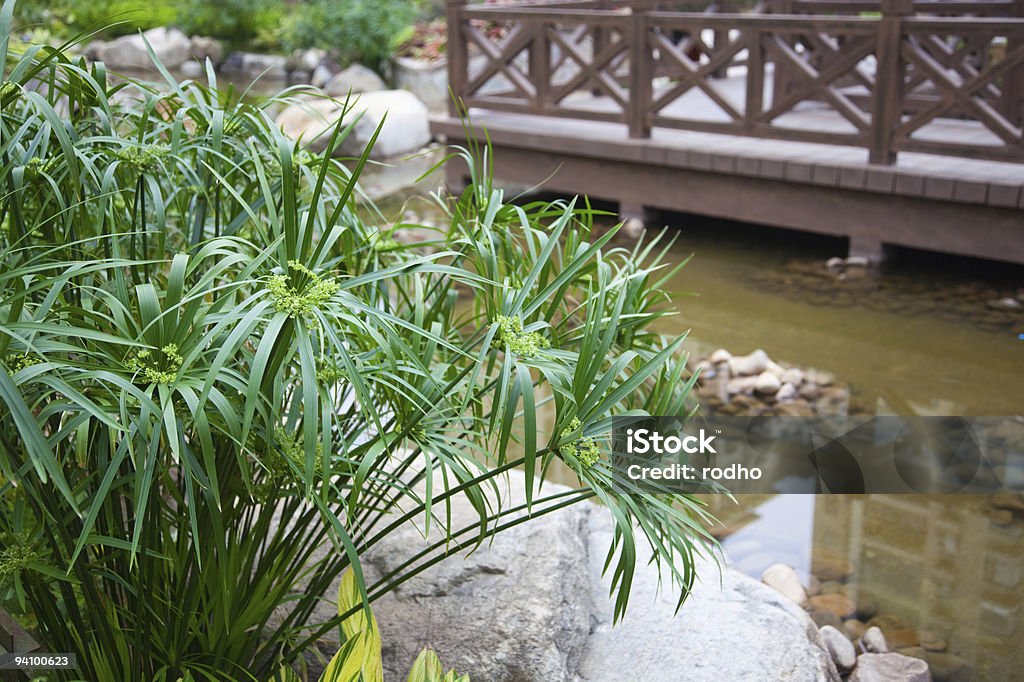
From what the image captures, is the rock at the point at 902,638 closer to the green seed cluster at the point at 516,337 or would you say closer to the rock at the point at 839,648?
the rock at the point at 839,648

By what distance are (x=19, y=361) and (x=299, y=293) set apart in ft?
1.47

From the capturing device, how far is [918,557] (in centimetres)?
333

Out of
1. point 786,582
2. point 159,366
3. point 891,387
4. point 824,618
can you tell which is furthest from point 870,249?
point 159,366

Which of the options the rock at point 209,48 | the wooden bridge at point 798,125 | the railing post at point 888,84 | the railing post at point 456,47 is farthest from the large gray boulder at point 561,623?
the rock at point 209,48

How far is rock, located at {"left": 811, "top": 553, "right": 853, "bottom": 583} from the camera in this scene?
3.23 meters

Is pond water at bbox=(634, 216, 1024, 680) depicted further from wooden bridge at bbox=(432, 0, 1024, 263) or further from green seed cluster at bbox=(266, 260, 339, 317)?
green seed cluster at bbox=(266, 260, 339, 317)

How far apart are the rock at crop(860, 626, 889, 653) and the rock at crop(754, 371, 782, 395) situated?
1.61 metres

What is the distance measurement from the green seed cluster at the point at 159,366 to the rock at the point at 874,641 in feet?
7.09

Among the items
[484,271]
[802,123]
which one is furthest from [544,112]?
[484,271]

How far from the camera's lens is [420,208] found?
7.71m

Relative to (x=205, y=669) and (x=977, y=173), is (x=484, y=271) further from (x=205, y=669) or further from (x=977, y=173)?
(x=977, y=173)

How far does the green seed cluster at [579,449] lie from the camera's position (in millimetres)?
1752

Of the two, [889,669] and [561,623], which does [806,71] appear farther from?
[561,623]

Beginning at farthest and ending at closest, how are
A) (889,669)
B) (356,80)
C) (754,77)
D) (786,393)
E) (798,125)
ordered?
(356,80)
(798,125)
(754,77)
(786,393)
(889,669)
